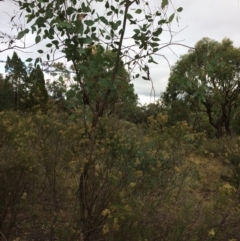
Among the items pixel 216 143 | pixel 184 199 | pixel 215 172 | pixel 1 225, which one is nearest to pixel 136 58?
pixel 184 199

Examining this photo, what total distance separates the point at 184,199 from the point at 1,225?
173 centimetres

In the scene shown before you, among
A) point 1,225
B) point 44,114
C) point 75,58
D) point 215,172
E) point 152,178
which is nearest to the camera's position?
point 75,58

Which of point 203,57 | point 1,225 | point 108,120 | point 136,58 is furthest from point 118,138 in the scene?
point 1,225

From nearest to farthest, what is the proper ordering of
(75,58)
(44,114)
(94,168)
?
1. (75,58)
2. (94,168)
3. (44,114)

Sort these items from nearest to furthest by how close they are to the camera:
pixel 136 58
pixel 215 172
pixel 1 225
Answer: pixel 136 58, pixel 1 225, pixel 215 172

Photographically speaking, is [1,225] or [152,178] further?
[1,225]

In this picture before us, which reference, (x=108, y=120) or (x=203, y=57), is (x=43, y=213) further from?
(x=203, y=57)

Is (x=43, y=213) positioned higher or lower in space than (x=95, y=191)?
lower

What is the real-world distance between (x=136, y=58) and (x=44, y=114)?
1.06 metres

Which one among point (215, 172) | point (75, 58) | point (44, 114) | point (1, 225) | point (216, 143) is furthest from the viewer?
point (216, 143)

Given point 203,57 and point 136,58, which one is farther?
point 136,58

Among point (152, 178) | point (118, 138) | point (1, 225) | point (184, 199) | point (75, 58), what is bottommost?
point (1, 225)

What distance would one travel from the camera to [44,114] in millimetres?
2941

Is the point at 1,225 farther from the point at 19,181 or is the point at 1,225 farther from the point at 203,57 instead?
the point at 203,57
